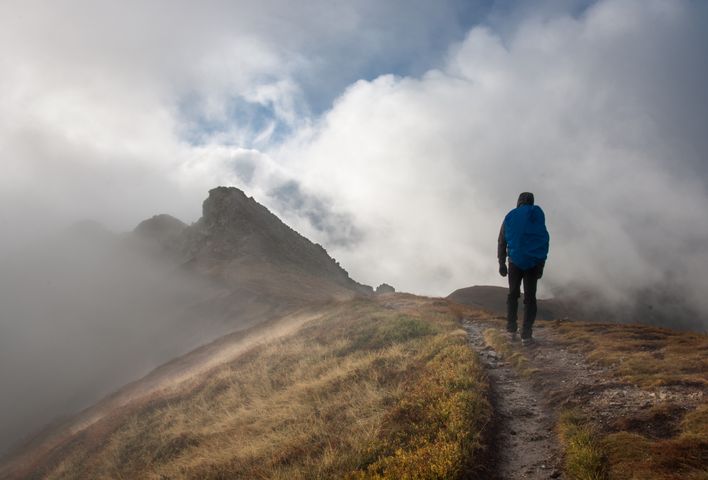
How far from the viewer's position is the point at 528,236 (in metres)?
10.9

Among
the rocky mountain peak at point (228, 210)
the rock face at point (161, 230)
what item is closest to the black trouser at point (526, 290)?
the rocky mountain peak at point (228, 210)

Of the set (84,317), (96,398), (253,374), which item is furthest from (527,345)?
(84,317)

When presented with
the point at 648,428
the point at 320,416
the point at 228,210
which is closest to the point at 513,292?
the point at 648,428

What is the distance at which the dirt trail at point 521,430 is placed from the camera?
19.3 feet

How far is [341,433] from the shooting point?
313 inches

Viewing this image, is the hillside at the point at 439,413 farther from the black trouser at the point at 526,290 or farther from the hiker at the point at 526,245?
the hiker at the point at 526,245

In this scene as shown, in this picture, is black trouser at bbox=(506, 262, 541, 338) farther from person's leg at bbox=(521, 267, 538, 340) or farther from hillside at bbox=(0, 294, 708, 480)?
hillside at bbox=(0, 294, 708, 480)

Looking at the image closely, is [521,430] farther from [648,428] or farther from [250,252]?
[250,252]

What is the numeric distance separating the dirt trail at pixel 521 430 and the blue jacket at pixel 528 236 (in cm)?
267

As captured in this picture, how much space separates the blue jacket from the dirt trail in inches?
105

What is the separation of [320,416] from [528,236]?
6.62 metres

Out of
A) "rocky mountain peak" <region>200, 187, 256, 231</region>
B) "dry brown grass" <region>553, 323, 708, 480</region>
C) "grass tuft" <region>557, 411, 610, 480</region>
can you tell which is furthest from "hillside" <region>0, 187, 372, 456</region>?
"grass tuft" <region>557, 411, 610, 480</region>

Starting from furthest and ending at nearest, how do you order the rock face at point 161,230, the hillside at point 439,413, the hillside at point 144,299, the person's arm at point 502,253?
the rock face at point 161,230 < the hillside at point 144,299 < the person's arm at point 502,253 < the hillside at point 439,413

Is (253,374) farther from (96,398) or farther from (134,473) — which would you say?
(96,398)
